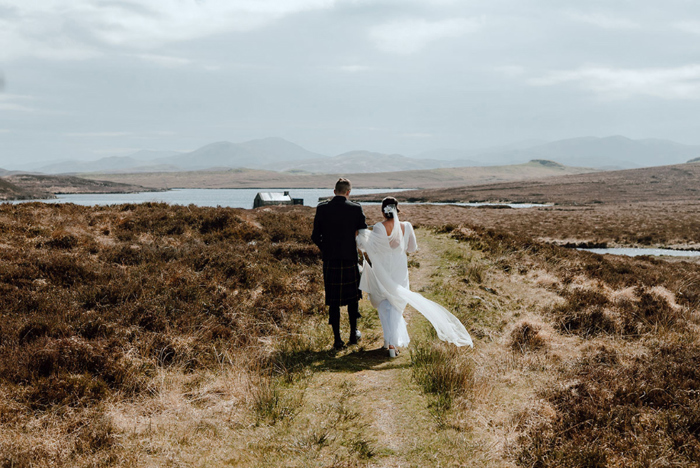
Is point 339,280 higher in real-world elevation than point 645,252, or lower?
higher

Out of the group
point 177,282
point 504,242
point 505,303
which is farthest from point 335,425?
point 504,242

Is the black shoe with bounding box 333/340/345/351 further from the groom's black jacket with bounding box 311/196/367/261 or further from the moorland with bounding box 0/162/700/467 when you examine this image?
the groom's black jacket with bounding box 311/196/367/261

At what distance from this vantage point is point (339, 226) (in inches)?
270

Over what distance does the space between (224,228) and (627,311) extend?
13.7 m

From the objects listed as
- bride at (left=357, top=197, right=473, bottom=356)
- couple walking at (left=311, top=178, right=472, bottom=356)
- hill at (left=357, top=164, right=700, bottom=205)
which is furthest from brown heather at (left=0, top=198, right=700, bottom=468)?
hill at (left=357, top=164, right=700, bottom=205)

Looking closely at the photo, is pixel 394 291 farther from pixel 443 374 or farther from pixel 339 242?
pixel 443 374

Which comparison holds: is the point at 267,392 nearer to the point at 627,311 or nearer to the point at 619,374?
the point at 619,374

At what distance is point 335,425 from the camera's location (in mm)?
4785

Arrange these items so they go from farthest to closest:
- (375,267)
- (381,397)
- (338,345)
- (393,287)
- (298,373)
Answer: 1. (338,345)
2. (375,267)
3. (393,287)
4. (298,373)
5. (381,397)

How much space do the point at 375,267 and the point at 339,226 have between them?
38.5 inches

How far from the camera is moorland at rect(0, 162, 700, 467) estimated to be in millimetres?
4258

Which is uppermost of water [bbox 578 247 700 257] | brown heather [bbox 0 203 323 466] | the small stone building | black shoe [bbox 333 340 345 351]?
the small stone building

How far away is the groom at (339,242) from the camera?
683 cm

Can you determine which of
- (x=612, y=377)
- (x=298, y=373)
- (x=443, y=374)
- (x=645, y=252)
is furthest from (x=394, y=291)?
(x=645, y=252)
